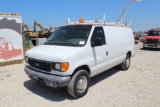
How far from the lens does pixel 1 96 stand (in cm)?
510

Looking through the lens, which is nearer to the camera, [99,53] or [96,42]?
[96,42]

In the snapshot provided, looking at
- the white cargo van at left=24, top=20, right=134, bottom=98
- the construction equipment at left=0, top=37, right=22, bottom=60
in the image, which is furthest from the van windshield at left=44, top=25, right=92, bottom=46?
the construction equipment at left=0, top=37, right=22, bottom=60

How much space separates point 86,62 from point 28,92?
203 cm

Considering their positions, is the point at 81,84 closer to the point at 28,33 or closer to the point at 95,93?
the point at 95,93

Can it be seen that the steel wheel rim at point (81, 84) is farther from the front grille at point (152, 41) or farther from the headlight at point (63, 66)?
the front grille at point (152, 41)

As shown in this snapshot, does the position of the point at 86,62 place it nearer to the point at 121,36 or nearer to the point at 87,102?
the point at 87,102

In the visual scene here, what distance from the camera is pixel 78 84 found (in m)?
4.95

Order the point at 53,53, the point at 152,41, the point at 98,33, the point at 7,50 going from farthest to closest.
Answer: the point at 152,41
the point at 7,50
the point at 98,33
the point at 53,53

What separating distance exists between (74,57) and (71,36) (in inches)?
45.4

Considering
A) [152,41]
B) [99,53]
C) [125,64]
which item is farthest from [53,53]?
[152,41]

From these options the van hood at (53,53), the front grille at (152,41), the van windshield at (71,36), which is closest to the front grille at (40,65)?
the van hood at (53,53)

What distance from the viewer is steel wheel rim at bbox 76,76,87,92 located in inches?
196

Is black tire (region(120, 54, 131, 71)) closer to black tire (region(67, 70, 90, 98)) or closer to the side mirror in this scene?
the side mirror

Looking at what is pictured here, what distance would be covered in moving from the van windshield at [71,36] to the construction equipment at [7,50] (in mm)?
3929
